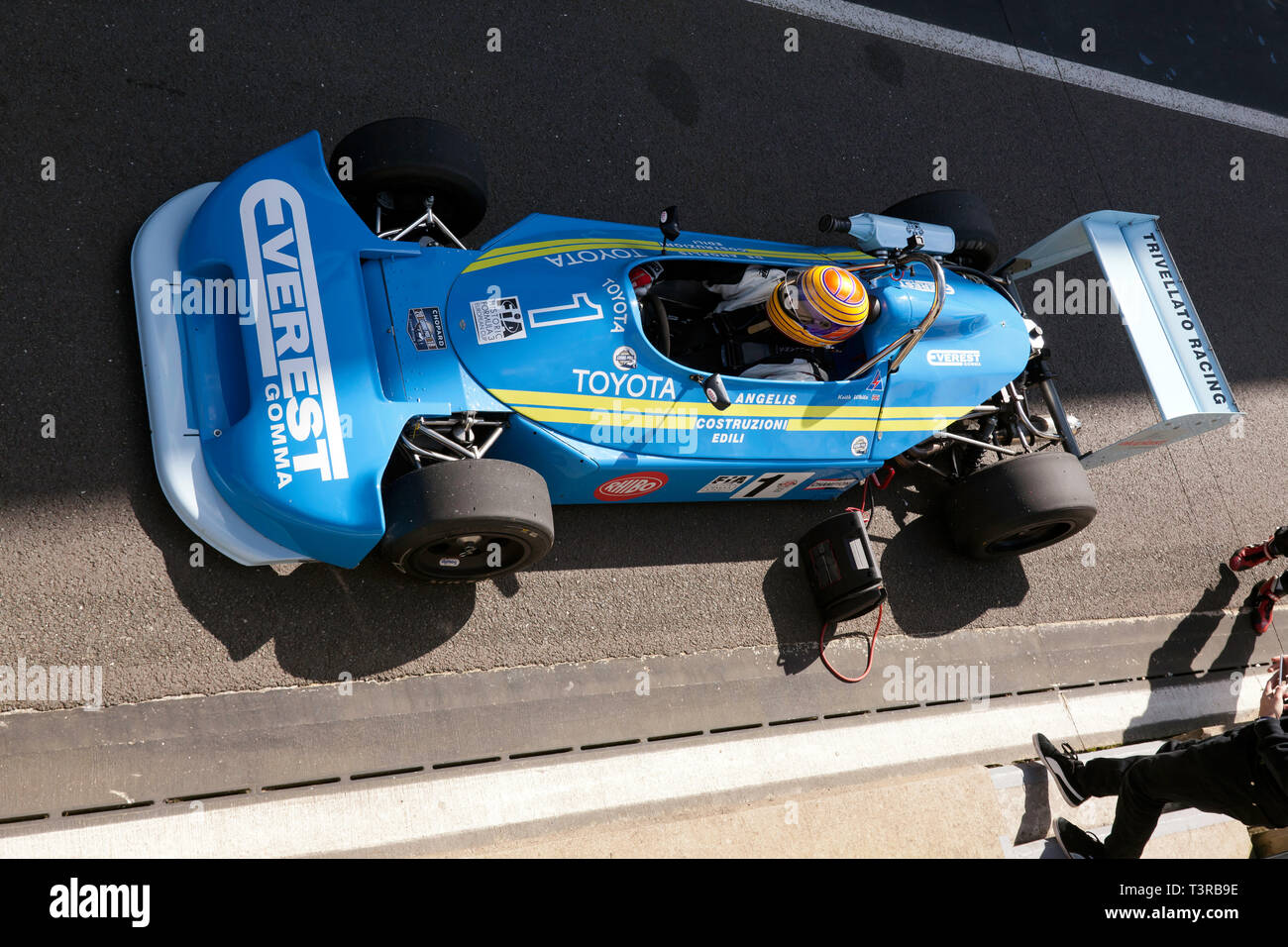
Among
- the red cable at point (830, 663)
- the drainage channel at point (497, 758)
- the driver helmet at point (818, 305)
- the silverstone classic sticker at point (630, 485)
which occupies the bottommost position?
the drainage channel at point (497, 758)

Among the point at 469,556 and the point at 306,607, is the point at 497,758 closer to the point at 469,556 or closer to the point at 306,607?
the point at 469,556

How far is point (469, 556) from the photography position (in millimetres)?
4285

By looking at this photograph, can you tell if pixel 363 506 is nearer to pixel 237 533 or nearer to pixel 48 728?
pixel 237 533

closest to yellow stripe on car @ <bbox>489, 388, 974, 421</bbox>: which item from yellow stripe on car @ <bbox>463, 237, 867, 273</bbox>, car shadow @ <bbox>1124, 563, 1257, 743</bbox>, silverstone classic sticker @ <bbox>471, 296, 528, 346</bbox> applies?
silverstone classic sticker @ <bbox>471, 296, 528, 346</bbox>

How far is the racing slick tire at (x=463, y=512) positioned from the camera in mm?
3885

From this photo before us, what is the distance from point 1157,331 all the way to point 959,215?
4.19ft

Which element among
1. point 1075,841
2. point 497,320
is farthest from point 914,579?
point 497,320

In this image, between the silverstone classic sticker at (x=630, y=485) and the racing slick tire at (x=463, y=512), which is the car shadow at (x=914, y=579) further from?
the racing slick tire at (x=463, y=512)

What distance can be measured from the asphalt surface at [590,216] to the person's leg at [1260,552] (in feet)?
0.47

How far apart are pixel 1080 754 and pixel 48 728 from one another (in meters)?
5.02

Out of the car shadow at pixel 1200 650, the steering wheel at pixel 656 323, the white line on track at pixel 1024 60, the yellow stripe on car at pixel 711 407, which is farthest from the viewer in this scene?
the white line on track at pixel 1024 60

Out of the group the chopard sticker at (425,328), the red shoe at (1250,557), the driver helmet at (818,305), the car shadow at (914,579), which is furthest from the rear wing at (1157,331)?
the chopard sticker at (425,328)

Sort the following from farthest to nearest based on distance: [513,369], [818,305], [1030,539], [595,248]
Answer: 1. [1030,539]
2. [595,248]
3. [818,305]
4. [513,369]

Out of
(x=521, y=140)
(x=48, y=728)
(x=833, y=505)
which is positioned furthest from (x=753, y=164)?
(x=48, y=728)
